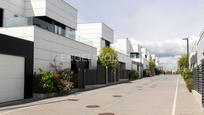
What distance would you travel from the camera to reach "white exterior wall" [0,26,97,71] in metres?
21.6

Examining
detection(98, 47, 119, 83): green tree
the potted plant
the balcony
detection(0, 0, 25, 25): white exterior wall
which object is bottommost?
the potted plant

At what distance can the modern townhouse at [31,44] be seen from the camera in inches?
717

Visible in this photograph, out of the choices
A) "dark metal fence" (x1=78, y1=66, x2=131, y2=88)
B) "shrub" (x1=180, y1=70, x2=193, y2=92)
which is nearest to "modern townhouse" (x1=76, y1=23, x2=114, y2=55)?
"dark metal fence" (x1=78, y1=66, x2=131, y2=88)

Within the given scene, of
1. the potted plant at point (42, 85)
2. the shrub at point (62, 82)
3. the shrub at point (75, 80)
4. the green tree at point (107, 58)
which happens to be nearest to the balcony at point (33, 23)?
the shrub at point (75, 80)

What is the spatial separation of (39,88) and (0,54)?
14.1 feet

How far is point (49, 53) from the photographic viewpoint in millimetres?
24281

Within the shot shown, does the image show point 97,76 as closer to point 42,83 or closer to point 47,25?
point 47,25

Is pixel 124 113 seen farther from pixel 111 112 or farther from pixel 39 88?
pixel 39 88

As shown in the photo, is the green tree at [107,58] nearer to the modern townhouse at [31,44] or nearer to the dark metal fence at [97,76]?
the dark metal fence at [97,76]

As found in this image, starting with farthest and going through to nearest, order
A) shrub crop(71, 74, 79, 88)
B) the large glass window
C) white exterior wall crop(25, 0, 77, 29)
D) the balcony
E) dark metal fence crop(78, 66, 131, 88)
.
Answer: dark metal fence crop(78, 66, 131, 88) < white exterior wall crop(25, 0, 77, 29) < shrub crop(71, 74, 79, 88) < the large glass window < the balcony

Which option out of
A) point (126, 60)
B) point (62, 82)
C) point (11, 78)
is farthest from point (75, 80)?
point (126, 60)

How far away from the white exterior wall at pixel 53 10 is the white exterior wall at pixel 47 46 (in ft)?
10.7

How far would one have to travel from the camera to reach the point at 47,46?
23797 millimetres

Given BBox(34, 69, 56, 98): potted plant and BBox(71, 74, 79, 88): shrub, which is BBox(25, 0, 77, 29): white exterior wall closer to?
BBox(71, 74, 79, 88): shrub
